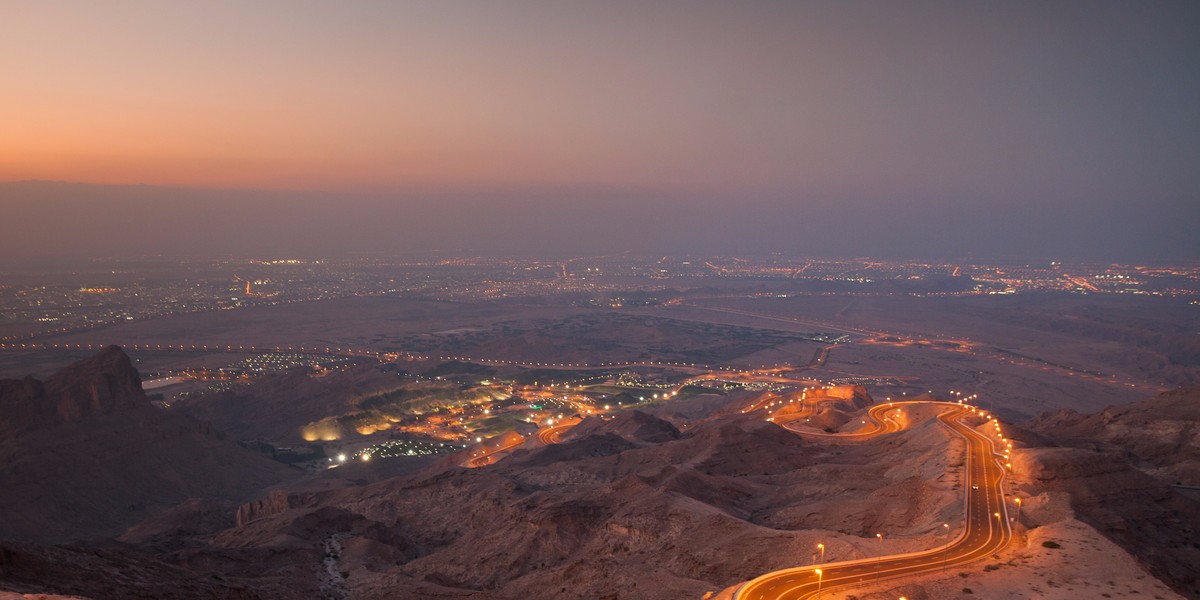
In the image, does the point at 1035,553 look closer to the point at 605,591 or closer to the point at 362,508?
the point at 605,591

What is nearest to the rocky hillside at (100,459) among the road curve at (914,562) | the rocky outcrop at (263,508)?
the rocky outcrop at (263,508)

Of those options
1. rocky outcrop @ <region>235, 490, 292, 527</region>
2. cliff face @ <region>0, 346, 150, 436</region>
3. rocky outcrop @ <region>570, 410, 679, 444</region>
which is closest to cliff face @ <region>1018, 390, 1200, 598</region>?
rocky outcrop @ <region>570, 410, 679, 444</region>

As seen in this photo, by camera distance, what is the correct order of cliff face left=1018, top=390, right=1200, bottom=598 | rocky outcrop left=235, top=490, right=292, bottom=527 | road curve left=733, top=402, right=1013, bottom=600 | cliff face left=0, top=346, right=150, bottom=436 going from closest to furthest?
road curve left=733, top=402, right=1013, bottom=600, cliff face left=1018, top=390, right=1200, bottom=598, rocky outcrop left=235, top=490, right=292, bottom=527, cliff face left=0, top=346, right=150, bottom=436

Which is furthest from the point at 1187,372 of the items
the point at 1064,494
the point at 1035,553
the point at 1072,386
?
the point at 1035,553

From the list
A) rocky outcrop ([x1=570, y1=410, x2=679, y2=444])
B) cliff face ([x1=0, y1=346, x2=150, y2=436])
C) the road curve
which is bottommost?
rocky outcrop ([x1=570, y1=410, x2=679, y2=444])

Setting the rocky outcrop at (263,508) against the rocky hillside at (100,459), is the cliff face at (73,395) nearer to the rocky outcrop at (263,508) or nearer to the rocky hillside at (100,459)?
the rocky hillside at (100,459)

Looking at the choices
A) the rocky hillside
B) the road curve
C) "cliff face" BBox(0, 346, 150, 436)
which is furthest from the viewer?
"cliff face" BBox(0, 346, 150, 436)

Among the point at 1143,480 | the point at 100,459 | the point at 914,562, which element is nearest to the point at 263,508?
the point at 100,459

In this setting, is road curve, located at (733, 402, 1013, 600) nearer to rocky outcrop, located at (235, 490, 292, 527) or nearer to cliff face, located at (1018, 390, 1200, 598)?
cliff face, located at (1018, 390, 1200, 598)
